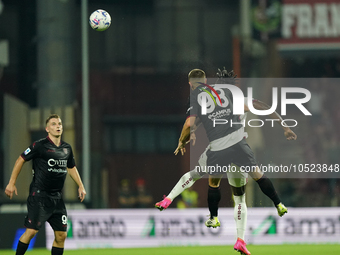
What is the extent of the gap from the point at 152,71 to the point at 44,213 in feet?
34.8

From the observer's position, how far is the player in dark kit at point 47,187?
784 cm

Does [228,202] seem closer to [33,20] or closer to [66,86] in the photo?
[66,86]

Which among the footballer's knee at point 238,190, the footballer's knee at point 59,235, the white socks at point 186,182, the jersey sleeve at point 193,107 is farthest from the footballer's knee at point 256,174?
the footballer's knee at point 59,235

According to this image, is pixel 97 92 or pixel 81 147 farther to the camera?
pixel 97 92

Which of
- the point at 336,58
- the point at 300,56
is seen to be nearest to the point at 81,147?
the point at 300,56

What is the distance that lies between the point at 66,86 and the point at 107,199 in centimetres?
308

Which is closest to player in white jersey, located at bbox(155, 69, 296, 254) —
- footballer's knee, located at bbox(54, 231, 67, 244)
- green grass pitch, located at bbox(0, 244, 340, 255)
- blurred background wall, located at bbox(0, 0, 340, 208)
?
footballer's knee, located at bbox(54, 231, 67, 244)

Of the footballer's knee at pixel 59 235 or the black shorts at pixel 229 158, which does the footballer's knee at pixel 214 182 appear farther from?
the footballer's knee at pixel 59 235

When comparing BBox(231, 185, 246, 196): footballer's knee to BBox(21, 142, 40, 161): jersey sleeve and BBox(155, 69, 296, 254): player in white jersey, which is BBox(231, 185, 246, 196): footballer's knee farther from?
BBox(21, 142, 40, 161): jersey sleeve

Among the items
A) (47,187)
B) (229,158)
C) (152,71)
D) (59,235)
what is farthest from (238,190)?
(152,71)

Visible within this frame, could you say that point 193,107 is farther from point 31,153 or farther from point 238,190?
point 31,153

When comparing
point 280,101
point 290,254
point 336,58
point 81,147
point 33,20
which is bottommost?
point 290,254

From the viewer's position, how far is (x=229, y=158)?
868 cm

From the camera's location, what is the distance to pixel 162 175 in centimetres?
1738
